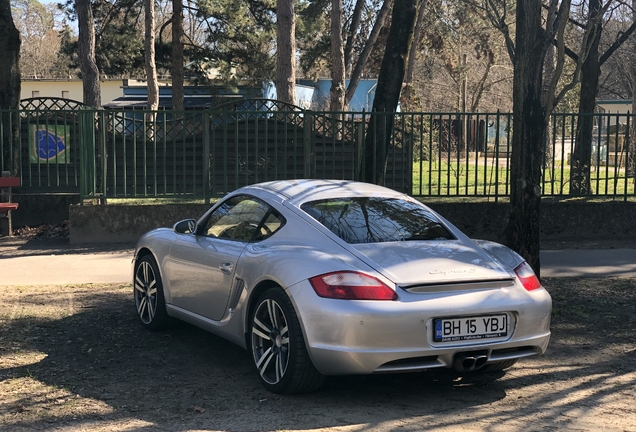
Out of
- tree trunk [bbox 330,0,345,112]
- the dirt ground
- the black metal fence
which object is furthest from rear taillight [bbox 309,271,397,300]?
tree trunk [bbox 330,0,345,112]

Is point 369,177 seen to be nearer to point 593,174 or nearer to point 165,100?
point 593,174

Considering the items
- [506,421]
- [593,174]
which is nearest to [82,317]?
[506,421]

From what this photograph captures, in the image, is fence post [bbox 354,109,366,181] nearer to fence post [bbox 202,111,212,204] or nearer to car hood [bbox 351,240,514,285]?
fence post [bbox 202,111,212,204]

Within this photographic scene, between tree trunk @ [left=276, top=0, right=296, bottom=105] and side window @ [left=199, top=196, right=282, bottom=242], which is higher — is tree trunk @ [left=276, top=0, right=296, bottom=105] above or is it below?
above

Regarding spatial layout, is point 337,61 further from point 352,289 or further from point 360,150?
point 352,289

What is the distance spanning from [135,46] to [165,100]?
7.63 m

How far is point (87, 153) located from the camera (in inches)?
495

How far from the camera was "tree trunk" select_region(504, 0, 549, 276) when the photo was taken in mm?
7816

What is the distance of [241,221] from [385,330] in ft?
6.14

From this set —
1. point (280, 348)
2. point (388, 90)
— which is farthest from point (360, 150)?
point (280, 348)

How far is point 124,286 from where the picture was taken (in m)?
9.13

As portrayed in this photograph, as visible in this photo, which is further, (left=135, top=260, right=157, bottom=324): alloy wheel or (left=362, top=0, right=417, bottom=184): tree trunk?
(left=362, top=0, right=417, bottom=184): tree trunk

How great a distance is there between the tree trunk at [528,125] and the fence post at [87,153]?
7.10 meters

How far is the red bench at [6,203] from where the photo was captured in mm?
12617
